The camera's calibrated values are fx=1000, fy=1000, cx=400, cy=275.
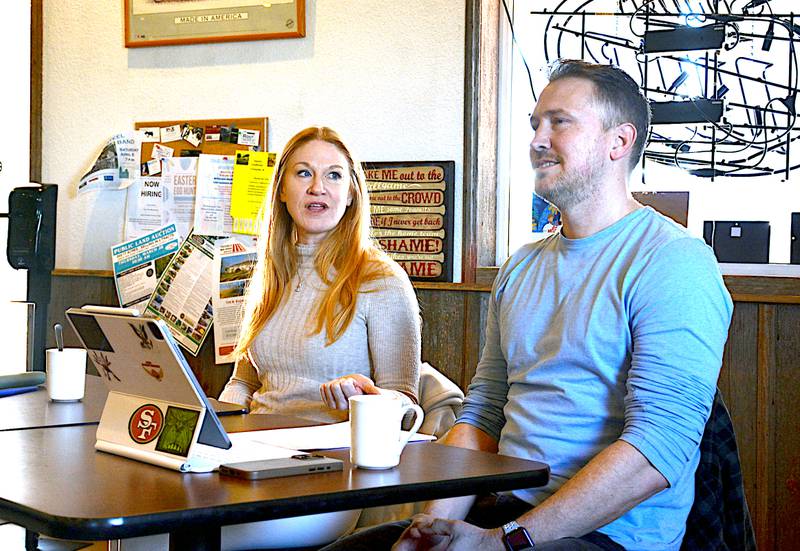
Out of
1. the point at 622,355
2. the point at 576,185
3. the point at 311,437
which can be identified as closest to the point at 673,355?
the point at 622,355

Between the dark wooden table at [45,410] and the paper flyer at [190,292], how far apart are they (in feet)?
3.88

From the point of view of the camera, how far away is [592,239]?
1.81m

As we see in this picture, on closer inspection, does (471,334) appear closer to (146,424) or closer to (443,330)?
(443,330)

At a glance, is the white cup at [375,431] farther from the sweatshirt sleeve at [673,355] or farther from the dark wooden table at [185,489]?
the sweatshirt sleeve at [673,355]

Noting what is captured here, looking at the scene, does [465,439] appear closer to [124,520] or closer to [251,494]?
[251,494]

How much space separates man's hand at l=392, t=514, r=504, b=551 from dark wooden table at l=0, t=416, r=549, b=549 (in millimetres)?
113

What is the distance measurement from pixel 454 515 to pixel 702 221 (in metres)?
1.43

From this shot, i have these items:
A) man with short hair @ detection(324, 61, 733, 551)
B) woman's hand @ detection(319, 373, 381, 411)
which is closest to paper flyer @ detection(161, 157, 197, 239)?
woman's hand @ detection(319, 373, 381, 411)

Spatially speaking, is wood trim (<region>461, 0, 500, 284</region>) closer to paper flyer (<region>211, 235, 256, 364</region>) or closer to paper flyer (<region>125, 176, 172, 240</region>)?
paper flyer (<region>211, 235, 256, 364</region>)

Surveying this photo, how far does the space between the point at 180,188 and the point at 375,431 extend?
2.33m

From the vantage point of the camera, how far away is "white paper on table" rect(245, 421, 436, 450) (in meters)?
1.58

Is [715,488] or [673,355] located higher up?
[673,355]

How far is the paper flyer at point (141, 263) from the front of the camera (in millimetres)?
3562

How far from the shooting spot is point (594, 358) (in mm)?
1704
